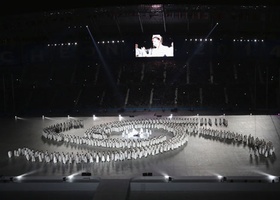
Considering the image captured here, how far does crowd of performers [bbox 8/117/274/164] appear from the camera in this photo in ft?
91.7

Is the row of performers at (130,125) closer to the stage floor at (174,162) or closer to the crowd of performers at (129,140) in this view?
the crowd of performers at (129,140)

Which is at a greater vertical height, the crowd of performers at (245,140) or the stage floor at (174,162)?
the crowd of performers at (245,140)

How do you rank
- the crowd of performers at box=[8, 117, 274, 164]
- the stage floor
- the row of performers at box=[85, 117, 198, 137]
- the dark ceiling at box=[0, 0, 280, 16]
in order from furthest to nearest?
1. the dark ceiling at box=[0, 0, 280, 16]
2. the row of performers at box=[85, 117, 198, 137]
3. the crowd of performers at box=[8, 117, 274, 164]
4. the stage floor

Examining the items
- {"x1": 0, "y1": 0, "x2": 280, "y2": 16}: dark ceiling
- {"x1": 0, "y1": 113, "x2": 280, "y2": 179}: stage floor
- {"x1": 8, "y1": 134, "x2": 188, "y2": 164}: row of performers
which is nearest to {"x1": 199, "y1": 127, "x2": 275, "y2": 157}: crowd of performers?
{"x1": 0, "y1": 113, "x2": 280, "y2": 179}: stage floor

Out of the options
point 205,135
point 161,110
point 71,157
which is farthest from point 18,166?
point 161,110

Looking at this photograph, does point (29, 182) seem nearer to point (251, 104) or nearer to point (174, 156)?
point (174, 156)

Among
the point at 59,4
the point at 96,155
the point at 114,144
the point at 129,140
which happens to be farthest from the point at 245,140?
the point at 59,4

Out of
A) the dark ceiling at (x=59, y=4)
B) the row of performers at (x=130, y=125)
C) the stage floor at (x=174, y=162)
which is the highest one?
the dark ceiling at (x=59, y=4)

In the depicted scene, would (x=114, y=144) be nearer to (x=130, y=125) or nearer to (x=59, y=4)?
(x=130, y=125)

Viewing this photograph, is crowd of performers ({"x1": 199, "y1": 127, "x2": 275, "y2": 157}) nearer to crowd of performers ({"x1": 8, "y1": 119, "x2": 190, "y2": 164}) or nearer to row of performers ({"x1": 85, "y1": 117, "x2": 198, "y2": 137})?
crowd of performers ({"x1": 8, "y1": 119, "x2": 190, "y2": 164})

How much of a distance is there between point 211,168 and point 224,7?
27506 millimetres

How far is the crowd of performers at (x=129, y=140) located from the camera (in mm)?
27938

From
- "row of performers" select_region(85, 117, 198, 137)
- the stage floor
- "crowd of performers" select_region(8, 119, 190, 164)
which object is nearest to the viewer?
the stage floor

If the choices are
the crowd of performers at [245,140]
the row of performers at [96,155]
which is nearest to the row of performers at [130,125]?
the crowd of performers at [245,140]
